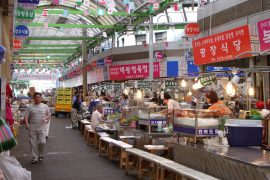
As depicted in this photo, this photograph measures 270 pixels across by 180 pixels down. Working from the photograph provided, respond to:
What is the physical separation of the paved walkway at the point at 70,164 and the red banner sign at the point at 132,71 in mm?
10911

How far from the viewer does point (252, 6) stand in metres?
16.0

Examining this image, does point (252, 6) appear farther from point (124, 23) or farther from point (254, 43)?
point (124, 23)

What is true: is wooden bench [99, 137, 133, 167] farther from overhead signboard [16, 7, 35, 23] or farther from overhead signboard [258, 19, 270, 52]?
overhead signboard [258, 19, 270, 52]

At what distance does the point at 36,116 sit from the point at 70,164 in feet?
4.86

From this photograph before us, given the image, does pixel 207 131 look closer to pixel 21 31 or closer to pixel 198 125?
pixel 198 125

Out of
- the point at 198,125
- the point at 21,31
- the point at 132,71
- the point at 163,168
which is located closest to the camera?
the point at 163,168

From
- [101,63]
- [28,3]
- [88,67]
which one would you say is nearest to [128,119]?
[28,3]

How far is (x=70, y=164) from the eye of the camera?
1269cm

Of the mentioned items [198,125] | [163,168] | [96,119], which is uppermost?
[198,125]

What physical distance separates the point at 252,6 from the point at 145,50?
17.6 metres

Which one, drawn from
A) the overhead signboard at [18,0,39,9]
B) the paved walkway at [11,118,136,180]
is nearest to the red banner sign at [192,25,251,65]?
the paved walkway at [11,118,136,180]

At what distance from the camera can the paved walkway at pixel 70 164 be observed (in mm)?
10889

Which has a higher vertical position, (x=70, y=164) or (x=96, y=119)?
(x=96, y=119)

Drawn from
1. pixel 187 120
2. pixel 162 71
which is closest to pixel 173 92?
pixel 162 71
